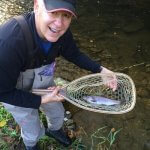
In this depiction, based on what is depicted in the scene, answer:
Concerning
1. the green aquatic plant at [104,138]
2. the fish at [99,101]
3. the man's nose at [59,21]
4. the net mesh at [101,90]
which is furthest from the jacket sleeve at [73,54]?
the green aquatic plant at [104,138]

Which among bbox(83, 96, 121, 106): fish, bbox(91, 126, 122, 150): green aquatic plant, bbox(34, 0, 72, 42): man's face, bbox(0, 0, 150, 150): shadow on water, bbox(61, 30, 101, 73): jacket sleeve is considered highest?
bbox(34, 0, 72, 42): man's face

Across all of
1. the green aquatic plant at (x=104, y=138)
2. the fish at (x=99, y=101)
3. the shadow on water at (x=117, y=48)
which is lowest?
the green aquatic plant at (x=104, y=138)

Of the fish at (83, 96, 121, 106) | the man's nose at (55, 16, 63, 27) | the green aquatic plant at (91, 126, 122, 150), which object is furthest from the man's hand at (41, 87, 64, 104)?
the green aquatic plant at (91, 126, 122, 150)

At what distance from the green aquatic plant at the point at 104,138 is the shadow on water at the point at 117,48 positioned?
0.07 metres

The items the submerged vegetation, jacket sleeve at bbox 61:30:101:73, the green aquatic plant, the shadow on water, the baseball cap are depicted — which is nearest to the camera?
the baseball cap

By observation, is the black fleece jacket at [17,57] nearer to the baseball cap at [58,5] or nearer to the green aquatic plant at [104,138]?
the baseball cap at [58,5]

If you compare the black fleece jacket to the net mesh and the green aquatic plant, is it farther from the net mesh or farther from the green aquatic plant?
the green aquatic plant

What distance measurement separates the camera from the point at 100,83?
3314 millimetres

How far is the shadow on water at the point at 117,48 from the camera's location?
405 cm

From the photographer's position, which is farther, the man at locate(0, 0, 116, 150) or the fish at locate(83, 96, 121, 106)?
the fish at locate(83, 96, 121, 106)

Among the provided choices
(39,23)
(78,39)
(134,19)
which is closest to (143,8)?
(134,19)

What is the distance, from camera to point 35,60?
8.91ft

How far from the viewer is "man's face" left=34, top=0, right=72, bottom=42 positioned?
8.00 ft

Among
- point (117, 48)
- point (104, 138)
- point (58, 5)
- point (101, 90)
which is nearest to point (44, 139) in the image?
point (104, 138)
